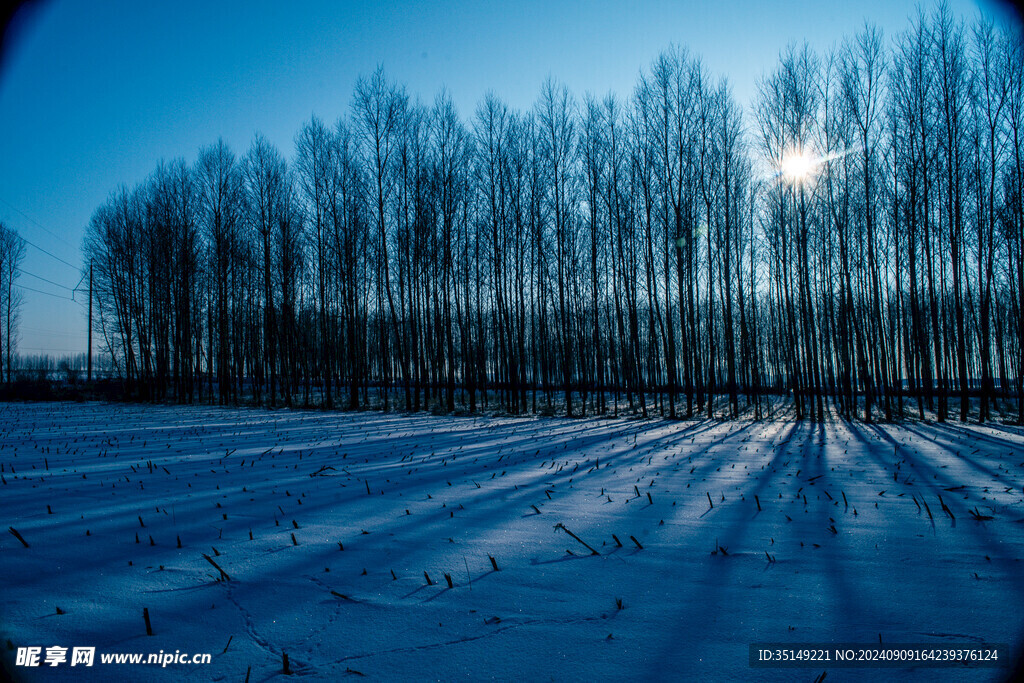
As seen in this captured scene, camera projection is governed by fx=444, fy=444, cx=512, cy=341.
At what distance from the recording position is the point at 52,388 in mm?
27672

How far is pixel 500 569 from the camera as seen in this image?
246 cm

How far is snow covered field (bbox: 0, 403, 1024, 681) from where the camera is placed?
1.71 m

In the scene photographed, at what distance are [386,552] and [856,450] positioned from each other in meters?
8.33

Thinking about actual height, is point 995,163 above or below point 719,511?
above

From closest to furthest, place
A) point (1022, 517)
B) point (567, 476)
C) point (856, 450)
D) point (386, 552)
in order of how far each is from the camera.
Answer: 1. point (386, 552)
2. point (1022, 517)
3. point (567, 476)
4. point (856, 450)

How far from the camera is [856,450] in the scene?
301 inches

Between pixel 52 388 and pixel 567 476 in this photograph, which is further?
pixel 52 388

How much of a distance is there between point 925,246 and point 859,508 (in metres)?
17.2

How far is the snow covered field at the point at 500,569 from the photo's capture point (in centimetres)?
171

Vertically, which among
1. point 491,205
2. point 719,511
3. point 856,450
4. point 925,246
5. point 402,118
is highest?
point 402,118

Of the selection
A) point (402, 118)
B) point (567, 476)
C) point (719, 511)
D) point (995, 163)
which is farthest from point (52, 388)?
point (995, 163)

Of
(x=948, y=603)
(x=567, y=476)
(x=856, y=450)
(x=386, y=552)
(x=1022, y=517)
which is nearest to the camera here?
(x=948, y=603)

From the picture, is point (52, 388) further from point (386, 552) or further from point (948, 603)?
point (948, 603)

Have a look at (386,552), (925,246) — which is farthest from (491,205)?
(386,552)
